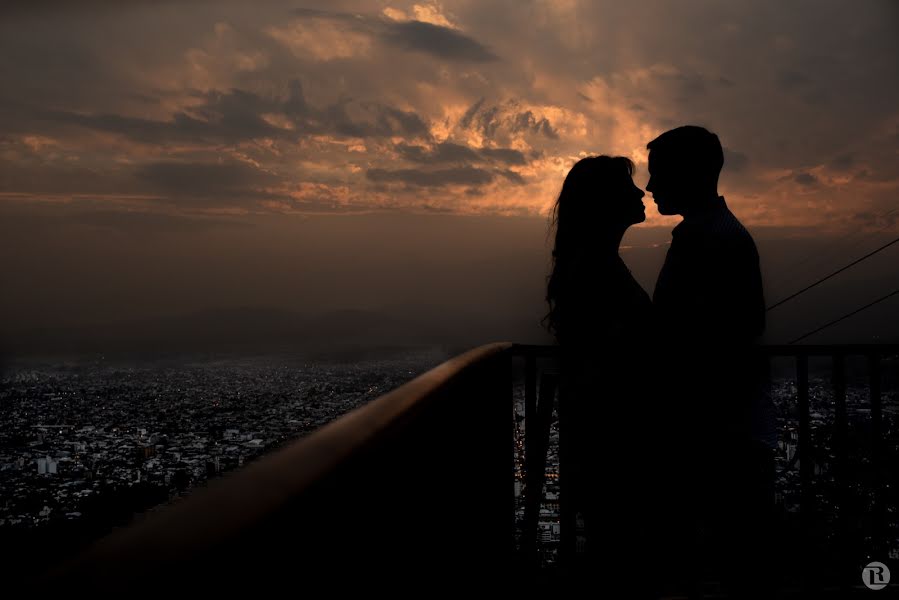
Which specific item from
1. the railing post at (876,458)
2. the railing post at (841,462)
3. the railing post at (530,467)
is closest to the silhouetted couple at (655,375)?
the railing post at (530,467)

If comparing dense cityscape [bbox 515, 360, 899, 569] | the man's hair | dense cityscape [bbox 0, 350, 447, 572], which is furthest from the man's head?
dense cityscape [bbox 0, 350, 447, 572]

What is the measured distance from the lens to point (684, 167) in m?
2.86

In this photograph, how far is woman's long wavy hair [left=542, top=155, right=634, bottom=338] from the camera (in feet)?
8.61

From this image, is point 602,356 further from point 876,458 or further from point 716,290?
point 876,458

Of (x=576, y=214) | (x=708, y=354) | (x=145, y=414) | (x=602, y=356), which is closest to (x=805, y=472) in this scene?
(x=708, y=354)

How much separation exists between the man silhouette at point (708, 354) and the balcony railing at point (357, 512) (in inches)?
20.0

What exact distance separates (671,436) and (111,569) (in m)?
2.54

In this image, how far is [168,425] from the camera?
21.6 metres

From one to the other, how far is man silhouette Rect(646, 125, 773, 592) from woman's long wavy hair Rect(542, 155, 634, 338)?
0.31 metres

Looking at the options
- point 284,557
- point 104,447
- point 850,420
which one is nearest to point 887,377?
point 850,420

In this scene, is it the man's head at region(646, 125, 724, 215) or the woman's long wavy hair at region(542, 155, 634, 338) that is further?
the man's head at region(646, 125, 724, 215)

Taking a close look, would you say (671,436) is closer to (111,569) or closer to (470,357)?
(470,357)

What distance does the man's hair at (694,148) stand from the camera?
112 inches

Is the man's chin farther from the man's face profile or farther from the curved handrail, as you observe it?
the curved handrail
